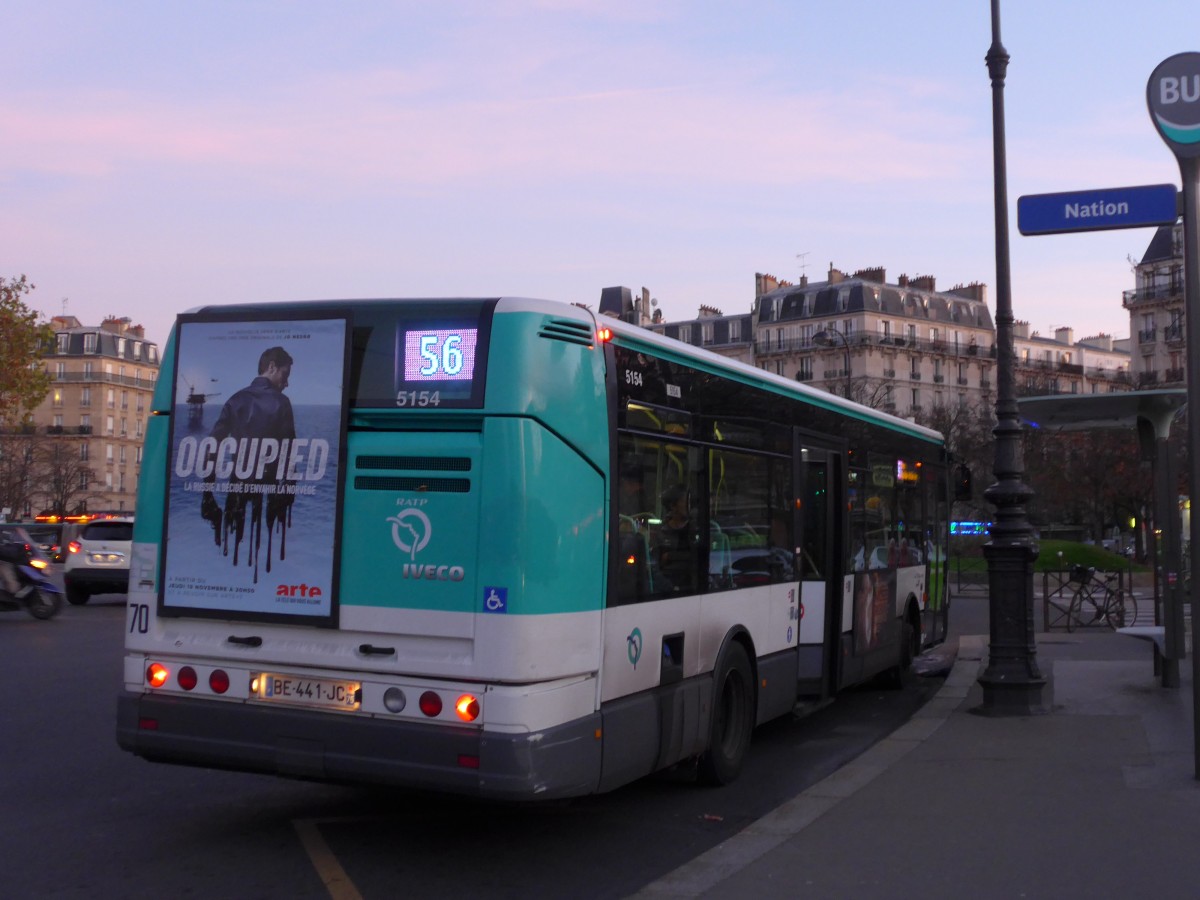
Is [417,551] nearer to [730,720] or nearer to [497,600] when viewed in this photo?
[497,600]

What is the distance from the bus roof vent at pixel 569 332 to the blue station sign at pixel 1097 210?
454 cm

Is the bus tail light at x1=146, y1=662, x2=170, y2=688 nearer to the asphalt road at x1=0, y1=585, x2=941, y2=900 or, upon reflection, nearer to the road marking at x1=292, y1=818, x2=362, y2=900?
the asphalt road at x1=0, y1=585, x2=941, y2=900

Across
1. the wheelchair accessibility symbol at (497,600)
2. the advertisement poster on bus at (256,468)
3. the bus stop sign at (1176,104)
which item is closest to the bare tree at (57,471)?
the advertisement poster on bus at (256,468)

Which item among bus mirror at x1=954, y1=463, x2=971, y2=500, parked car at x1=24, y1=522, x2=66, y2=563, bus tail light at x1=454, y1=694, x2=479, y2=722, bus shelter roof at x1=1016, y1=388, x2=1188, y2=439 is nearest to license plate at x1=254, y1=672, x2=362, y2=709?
bus tail light at x1=454, y1=694, x2=479, y2=722

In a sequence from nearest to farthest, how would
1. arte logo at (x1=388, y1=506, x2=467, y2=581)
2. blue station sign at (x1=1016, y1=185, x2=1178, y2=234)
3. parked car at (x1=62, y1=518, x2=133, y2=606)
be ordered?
1. arte logo at (x1=388, y1=506, x2=467, y2=581)
2. blue station sign at (x1=1016, y1=185, x2=1178, y2=234)
3. parked car at (x1=62, y1=518, x2=133, y2=606)

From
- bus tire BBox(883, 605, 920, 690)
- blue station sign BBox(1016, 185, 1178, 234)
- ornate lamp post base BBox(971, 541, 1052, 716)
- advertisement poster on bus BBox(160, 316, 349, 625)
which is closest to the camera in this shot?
advertisement poster on bus BBox(160, 316, 349, 625)

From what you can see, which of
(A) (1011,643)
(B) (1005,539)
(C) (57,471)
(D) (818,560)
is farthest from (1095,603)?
(C) (57,471)

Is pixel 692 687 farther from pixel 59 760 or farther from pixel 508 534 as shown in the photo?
pixel 59 760

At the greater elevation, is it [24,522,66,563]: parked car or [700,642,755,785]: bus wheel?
[24,522,66,563]: parked car

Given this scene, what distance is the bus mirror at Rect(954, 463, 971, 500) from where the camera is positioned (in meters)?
15.9

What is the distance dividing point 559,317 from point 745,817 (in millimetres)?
3304

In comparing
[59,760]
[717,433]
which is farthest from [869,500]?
[59,760]

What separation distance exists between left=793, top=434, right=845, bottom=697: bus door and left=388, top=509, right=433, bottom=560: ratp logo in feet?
14.1

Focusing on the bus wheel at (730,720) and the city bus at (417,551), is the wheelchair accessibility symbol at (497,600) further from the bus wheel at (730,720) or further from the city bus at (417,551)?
the bus wheel at (730,720)
